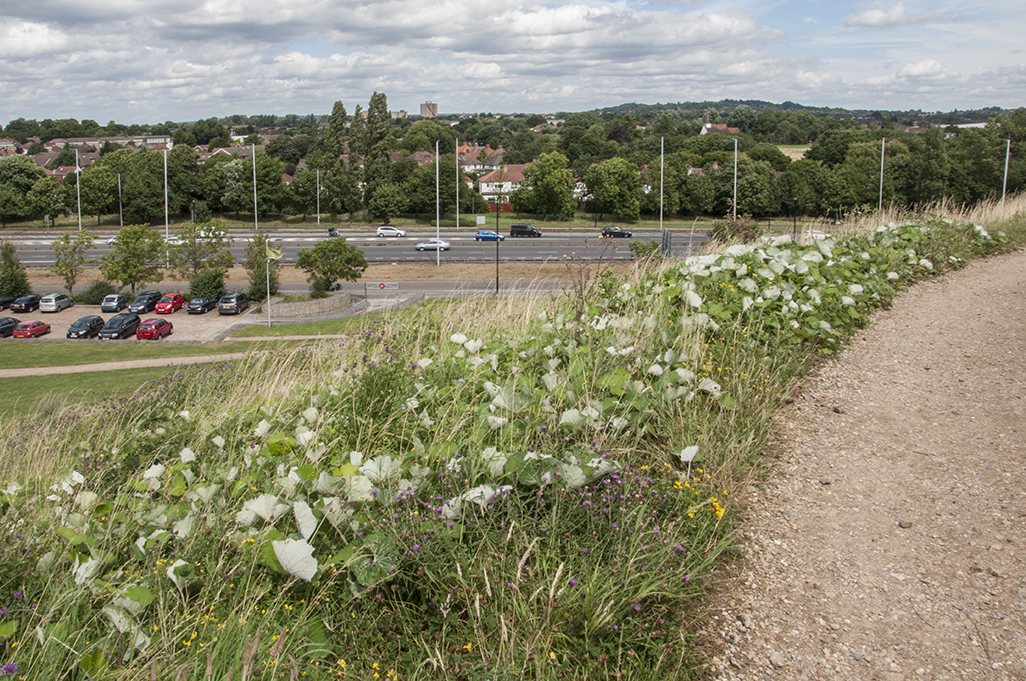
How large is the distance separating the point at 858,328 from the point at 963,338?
2.73ft

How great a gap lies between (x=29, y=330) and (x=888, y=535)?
33.7 meters

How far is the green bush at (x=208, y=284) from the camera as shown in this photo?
1476 inches

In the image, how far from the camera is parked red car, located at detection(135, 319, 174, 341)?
29.1 metres

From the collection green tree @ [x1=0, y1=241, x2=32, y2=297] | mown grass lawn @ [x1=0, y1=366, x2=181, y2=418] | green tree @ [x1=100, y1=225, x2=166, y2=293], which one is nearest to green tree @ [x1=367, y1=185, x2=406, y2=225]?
green tree @ [x1=100, y1=225, x2=166, y2=293]

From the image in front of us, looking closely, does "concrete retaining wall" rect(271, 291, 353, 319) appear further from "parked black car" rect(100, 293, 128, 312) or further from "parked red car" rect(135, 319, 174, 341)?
"parked black car" rect(100, 293, 128, 312)

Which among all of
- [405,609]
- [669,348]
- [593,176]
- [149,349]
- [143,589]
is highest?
[593,176]

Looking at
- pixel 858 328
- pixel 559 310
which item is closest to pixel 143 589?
pixel 559 310

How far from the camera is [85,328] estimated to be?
30141 mm

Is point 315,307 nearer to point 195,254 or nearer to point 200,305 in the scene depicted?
point 200,305

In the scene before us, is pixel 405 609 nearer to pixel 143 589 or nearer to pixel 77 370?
pixel 143 589

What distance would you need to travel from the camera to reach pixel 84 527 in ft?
10.3

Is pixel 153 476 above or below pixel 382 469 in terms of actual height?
below

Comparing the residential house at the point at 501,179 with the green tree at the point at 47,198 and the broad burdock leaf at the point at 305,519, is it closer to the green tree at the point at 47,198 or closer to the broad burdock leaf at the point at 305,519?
the green tree at the point at 47,198

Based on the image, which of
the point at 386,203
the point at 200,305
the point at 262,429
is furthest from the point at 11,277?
the point at 262,429
